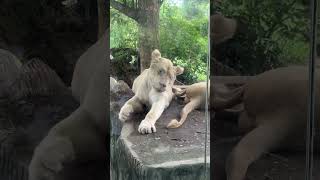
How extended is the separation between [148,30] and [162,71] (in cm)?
13

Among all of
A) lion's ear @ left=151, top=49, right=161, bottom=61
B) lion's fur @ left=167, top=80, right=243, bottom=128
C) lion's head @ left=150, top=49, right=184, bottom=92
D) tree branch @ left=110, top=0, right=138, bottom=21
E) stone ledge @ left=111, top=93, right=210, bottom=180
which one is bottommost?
stone ledge @ left=111, top=93, right=210, bottom=180

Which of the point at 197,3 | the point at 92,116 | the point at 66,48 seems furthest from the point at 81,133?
the point at 197,3

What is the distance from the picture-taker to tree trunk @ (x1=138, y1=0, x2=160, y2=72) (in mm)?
1489

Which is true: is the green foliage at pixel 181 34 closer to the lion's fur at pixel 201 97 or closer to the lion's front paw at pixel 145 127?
the lion's fur at pixel 201 97

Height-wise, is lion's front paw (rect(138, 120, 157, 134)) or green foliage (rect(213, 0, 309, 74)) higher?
green foliage (rect(213, 0, 309, 74))

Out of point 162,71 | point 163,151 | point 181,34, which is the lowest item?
point 163,151

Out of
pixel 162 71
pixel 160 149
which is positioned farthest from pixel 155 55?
pixel 160 149

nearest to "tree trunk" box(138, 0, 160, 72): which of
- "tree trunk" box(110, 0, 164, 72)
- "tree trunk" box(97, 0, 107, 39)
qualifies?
"tree trunk" box(110, 0, 164, 72)

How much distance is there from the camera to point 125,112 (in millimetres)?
1514

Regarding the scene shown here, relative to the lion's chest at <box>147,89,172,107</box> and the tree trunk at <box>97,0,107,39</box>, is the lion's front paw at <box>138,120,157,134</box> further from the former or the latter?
the tree trunk at <box>97,0,107,39</box>

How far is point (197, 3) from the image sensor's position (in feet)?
4.89

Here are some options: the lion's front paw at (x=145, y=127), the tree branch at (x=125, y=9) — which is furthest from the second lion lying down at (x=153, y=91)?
the tree branch at (x=125, y=9)

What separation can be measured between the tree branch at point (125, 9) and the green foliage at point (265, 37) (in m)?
0.23

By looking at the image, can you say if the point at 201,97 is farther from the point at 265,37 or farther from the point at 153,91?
the point at 265,37
